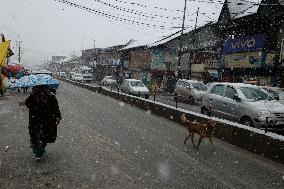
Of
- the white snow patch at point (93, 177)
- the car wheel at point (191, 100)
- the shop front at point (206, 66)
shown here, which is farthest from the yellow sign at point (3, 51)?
the shop front at point (206, 66)

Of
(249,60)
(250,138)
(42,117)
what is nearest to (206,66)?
(249,60)

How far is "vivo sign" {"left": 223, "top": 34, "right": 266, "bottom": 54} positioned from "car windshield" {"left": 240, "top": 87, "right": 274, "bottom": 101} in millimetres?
15593

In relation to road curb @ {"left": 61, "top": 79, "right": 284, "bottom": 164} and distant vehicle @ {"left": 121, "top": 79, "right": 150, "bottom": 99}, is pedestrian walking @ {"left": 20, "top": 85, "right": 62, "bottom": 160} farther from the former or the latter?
distant vehicle @ {"left": 121, "top": 79, "right": 150, "bottom": 99}

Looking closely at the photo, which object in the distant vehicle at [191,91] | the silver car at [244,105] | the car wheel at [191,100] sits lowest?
the car wheel at [191,100]

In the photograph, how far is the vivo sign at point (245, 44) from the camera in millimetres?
26688

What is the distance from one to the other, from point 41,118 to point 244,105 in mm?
7275

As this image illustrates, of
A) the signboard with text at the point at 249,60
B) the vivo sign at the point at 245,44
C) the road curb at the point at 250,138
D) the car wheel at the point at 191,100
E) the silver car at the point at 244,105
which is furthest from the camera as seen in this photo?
the vivo sign at the point at 245,44

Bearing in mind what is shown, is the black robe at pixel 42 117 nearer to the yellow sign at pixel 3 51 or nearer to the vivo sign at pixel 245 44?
the yellow sign at pixel 3 51

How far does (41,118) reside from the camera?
22.4ft

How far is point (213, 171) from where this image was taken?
6.56 meters

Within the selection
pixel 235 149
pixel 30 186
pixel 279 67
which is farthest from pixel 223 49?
pixel 30 186

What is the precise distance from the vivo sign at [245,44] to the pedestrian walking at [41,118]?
907 inches

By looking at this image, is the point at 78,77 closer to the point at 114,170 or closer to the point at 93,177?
the point at 114,170

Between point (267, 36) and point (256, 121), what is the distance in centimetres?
1769
